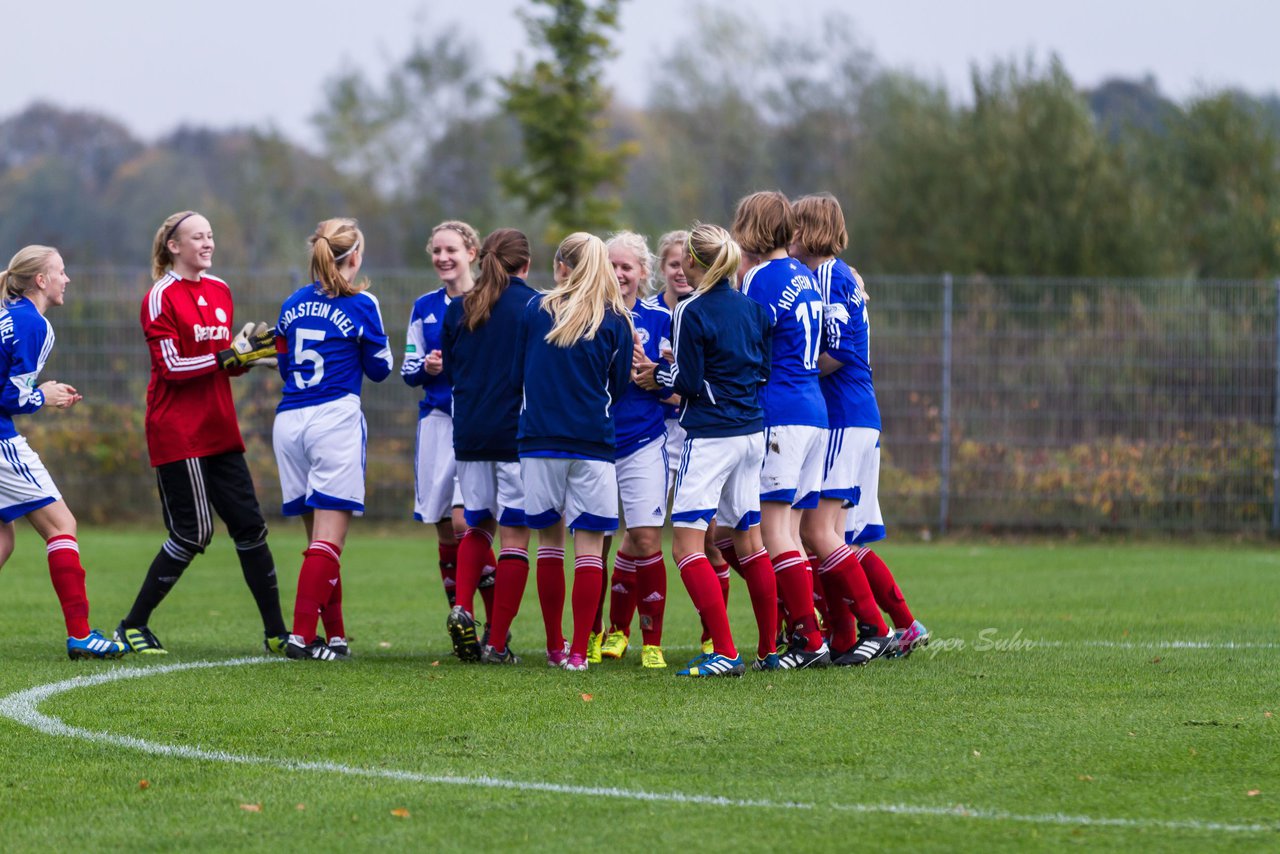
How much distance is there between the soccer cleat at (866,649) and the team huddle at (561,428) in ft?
0.05

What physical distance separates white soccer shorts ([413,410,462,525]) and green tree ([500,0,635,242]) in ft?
57.2

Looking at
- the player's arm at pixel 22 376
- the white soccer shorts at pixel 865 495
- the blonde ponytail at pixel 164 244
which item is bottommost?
the white soccer shorts at pixel 865 495

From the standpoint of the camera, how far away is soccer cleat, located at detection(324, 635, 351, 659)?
294 inches

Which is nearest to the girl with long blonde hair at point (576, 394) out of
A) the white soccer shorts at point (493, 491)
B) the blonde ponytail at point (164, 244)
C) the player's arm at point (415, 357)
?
the white soccer shorts at point (493, 491)

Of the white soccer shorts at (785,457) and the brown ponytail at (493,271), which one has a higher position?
the brown ponytail at (493,271)

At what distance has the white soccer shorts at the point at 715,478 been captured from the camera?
6625 millimetres

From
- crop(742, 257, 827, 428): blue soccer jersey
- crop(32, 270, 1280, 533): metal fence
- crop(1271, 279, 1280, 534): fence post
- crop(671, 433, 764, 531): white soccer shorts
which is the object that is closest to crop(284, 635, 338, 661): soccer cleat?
crop(671, 433, 764, 531): white soccer shorts

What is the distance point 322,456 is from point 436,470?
2.19ft

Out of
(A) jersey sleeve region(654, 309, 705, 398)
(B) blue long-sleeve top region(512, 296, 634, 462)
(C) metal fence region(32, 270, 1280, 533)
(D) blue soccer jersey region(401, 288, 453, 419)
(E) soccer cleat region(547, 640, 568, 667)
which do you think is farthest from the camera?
(C) metal fence region(32, 270, 1280, 533)

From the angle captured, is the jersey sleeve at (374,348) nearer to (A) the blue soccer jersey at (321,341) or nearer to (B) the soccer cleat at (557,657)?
(A) the blue soccer jersey at (321,341)

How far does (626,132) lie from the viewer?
270 ft

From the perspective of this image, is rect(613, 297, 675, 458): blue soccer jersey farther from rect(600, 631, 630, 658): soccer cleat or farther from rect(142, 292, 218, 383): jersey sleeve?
rect(142, 292, 218, 383): jersey sleeve

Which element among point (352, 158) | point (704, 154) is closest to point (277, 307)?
point (704, 154)

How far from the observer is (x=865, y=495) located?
24.9 ft
